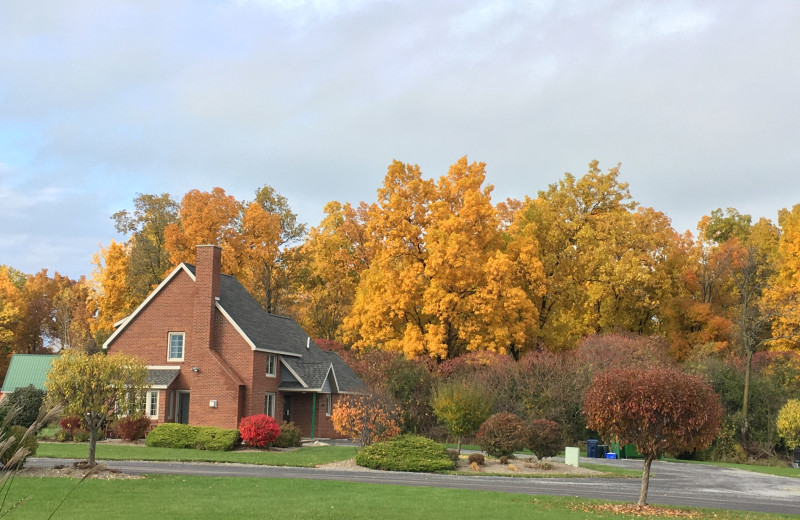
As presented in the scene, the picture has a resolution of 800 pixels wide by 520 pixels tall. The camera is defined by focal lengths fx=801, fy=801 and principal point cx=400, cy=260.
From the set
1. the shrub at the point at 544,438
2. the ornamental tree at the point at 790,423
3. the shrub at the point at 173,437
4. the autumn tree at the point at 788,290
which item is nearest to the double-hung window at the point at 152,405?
the shrub at the point at 173,437

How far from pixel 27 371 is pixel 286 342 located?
2252 centimetres

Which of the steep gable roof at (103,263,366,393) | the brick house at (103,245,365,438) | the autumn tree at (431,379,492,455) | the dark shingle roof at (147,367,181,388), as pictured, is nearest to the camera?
the autumn tree at (431,379,492,455)

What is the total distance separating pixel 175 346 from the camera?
145ft

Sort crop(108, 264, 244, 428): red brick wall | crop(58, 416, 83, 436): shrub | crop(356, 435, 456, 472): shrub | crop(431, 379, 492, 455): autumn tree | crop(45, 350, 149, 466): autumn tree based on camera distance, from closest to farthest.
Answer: crop(45, 350, 149, 466): autumn tree < crop(356, 435, 456, 472): shrub < crop(431, 379, 492, 455): autumn tree < crop(58, 416, 83, 436): shrub < crop(108, 264, 244, 428): red brick wall

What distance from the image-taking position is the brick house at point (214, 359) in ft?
140

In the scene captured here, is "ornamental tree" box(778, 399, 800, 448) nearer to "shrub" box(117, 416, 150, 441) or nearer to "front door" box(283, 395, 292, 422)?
"front door" box(283, 395, 292, 422)

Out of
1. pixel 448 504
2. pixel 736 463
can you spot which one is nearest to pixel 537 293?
pixel 736 463

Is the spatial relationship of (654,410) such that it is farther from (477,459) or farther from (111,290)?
(111,290)

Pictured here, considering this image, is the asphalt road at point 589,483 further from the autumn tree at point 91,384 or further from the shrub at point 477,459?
the shrub at point 477,459

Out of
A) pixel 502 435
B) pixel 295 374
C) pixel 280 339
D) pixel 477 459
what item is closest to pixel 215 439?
pixel 295 374

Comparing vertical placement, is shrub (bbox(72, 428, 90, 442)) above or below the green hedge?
below

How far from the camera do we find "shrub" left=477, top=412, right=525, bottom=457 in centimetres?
3206

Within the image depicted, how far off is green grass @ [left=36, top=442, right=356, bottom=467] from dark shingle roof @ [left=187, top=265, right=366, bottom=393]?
8634mm

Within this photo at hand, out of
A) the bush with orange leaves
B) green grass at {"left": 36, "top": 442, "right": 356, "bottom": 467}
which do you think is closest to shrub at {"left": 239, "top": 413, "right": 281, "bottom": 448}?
green grass at {"left": 36, "top": 442, "right": 356, "bottom": 467}
